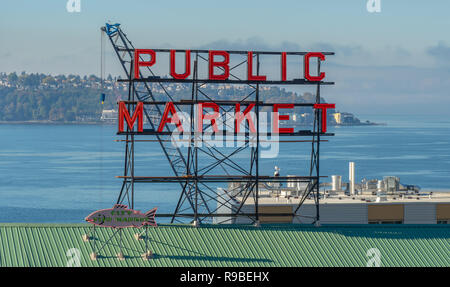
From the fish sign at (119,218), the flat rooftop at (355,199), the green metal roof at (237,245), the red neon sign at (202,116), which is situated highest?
the red neon sign at (202,116)

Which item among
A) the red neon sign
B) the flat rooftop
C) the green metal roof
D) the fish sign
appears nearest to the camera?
the green metal roof

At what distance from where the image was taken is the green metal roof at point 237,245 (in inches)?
2144

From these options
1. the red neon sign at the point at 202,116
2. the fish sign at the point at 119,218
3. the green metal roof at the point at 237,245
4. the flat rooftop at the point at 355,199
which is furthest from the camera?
the flat rooftop at the point at 355,199

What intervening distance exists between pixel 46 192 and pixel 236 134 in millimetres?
140697

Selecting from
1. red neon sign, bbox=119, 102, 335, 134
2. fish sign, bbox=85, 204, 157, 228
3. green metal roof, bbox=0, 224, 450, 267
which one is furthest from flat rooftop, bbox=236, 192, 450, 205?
fish sign, bbox=85, 204, 157, 228

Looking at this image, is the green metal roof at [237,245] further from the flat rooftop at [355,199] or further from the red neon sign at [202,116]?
the flat rooftop at [355,199]

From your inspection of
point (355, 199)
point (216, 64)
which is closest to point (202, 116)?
point (216, 64)

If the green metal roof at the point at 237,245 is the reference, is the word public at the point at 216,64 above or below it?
above

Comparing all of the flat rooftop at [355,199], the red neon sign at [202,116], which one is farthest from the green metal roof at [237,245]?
the flat rooftop at [355,199]

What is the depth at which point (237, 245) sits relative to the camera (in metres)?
Result: 57.0

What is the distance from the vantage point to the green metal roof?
2144 inches

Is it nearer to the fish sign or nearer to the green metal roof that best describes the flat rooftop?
the green metal roof
